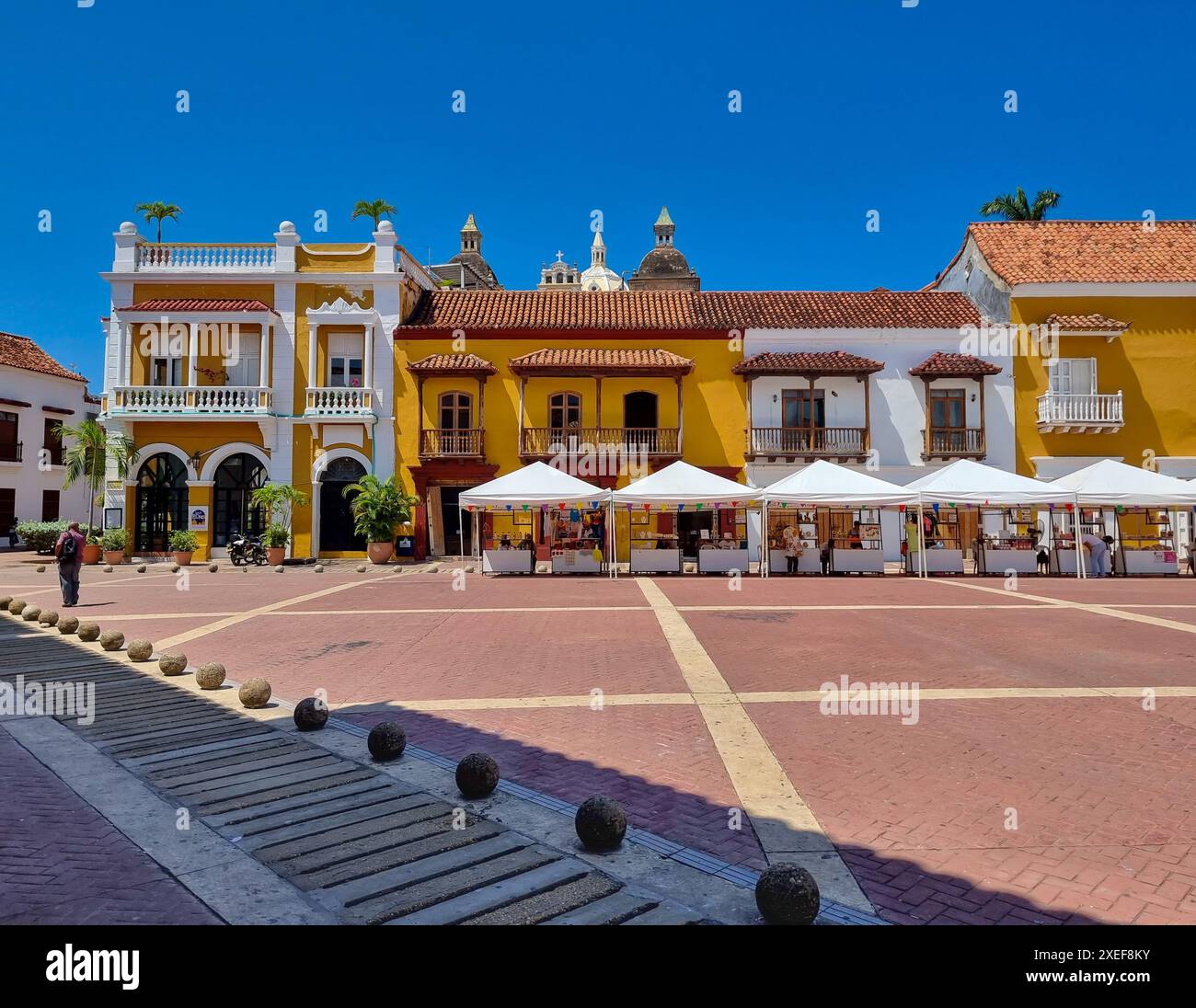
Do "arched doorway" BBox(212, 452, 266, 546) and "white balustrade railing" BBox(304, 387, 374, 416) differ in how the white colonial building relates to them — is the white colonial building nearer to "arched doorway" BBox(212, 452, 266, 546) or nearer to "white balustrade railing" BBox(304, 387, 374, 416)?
"arched doorway" BBox(212, 452, 266, 546)

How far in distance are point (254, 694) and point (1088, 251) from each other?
33113mm

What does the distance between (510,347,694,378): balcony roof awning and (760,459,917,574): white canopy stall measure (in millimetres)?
7014

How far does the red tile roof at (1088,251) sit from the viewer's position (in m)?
27.4

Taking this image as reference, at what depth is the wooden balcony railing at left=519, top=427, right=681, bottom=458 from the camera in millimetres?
26672

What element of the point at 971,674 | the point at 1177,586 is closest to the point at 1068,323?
the point at 1177,586

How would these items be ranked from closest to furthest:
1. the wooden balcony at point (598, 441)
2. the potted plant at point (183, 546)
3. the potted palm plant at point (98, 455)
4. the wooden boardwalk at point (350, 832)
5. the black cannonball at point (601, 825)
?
1. the wooden boardwalk at point (350, 832)
2. the black cannonball at point (601, 825)
3. the potted plant at point (183, 546)
4. the potted palm plant at point (98, 455)
5. the wooden balcony at point (598, 441)

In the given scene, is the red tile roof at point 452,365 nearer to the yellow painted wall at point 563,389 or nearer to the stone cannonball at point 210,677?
the yellow painted wall at point 563,389

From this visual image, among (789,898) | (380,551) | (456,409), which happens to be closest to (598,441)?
(456,409)

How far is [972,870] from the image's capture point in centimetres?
402

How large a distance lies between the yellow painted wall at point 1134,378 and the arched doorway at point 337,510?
2425 cm

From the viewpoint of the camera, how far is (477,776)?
16.2ft

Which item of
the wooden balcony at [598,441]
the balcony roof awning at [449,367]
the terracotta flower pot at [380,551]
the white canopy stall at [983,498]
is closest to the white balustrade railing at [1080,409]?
the white canopy stall at [983,498]

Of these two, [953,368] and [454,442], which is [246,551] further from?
[953,368]
